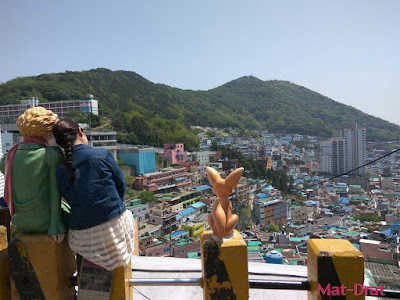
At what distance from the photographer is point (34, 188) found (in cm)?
123

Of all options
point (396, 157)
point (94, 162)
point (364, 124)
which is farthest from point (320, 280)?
point (364, 124)

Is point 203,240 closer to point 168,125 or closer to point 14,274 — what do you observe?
point 14,274

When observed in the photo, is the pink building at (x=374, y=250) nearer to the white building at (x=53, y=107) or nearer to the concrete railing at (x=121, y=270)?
the concrete railing at (x=121, y=270)

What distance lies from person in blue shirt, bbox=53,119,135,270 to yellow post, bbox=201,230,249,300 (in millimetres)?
341

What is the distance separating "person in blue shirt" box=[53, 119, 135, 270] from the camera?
3.94 feet

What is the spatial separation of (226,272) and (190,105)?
68009mm

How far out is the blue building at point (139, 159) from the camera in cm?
2808

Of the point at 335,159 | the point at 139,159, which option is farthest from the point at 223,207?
the point at 335,159

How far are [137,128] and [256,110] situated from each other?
2327 inches

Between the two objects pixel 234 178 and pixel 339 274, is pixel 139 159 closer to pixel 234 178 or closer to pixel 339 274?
pixel 234 178

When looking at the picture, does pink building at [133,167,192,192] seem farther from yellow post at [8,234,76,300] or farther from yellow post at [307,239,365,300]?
yellow post at [307,239,365,300]

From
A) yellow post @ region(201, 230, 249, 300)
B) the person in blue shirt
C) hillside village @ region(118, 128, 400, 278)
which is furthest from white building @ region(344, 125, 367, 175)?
the person in blue shirt

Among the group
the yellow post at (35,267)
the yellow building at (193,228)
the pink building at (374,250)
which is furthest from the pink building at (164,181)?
the yellow post at (35,267)

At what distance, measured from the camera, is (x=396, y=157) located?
2522 inches
